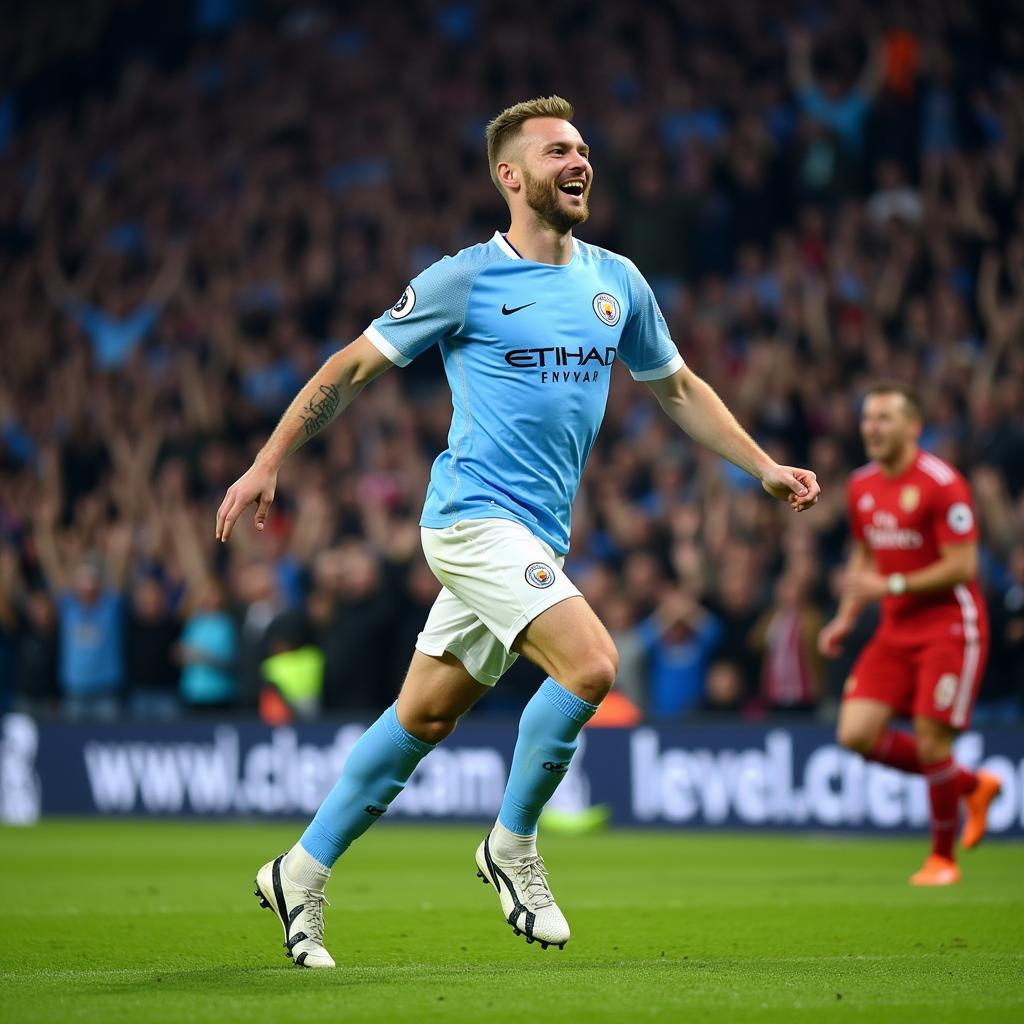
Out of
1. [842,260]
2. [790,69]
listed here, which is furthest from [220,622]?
[790,69]

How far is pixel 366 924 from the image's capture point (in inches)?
309

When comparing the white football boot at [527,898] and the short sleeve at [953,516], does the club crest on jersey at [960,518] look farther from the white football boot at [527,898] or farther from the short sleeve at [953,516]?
the white football boot at [527,898]

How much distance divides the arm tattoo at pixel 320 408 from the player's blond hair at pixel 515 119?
0.93 metres

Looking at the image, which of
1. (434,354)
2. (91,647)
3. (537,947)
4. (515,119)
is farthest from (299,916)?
(434,354)

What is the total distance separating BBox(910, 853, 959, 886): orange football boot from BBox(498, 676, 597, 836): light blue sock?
169 inches

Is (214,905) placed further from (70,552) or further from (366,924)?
(70,552)

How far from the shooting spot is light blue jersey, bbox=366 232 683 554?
19.9 ft

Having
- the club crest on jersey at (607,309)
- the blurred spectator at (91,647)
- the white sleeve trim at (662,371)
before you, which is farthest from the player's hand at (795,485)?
the blurred spectator at (91,647)

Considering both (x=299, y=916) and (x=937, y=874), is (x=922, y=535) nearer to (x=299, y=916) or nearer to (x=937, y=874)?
(x=937, y=874)

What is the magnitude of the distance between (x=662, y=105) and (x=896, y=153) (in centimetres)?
286

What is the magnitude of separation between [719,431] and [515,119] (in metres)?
1.27

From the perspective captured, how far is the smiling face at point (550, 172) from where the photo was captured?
614 cm

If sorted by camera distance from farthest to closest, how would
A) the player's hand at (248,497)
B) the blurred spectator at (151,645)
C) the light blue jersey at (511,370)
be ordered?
the blurred spectator at (151,645)
the light blue jersey at (511,370)
the player's hand at (248,497)

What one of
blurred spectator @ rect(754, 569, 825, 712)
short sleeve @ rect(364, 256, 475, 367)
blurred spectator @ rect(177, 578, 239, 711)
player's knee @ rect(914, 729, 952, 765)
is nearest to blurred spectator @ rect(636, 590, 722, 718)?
blurred spectator @ rect(754, 569, 825, 712)
